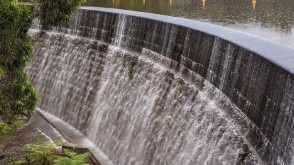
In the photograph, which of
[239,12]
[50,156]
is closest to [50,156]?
[50,156]

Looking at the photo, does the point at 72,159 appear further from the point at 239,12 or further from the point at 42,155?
the point at 239,12

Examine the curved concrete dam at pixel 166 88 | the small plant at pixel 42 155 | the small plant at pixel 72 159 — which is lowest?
the small plant at pixel 42 155

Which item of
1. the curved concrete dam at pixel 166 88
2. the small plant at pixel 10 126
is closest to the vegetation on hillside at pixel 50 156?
the small plant at pixel 10 126

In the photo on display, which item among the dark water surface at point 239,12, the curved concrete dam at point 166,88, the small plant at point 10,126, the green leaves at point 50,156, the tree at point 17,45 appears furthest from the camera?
the dark water surface at point 239,12

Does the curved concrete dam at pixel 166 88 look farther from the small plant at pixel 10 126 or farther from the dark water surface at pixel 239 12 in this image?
the dark water surface at pixel 239 12

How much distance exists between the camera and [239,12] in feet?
111

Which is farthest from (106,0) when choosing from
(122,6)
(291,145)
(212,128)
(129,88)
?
(291,145)

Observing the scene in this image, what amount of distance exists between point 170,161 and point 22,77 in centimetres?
486

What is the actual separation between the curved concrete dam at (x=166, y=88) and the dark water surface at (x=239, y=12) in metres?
7.95

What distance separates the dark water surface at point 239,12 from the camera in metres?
26.8

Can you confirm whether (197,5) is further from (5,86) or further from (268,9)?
(5,86)

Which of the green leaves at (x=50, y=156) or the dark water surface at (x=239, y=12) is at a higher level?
the dark water surface at (x=239, y=12)

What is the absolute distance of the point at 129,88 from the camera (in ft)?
62.5

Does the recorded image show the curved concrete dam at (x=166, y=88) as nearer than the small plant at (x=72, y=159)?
Yes
